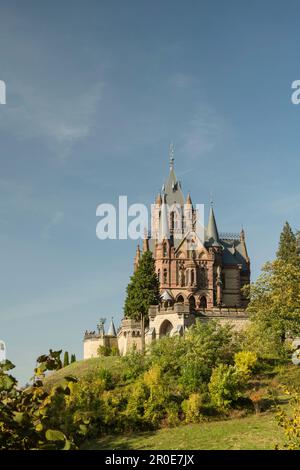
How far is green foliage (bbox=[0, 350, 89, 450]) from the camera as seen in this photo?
750cm

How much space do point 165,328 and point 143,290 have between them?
4.34 meters

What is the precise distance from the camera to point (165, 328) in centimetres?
5900

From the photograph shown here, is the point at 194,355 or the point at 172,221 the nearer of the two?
the point at 194,355

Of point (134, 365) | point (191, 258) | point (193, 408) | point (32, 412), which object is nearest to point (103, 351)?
point (191, 258)

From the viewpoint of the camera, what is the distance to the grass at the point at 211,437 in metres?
26.6

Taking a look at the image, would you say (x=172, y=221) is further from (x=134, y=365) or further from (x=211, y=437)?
(x=211, y=437)

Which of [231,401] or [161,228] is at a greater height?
[161,228]

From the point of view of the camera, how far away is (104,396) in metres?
36.2

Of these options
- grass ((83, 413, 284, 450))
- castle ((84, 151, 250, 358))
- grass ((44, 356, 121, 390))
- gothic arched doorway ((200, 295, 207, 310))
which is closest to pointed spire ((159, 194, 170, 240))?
castle ((84, 151, 250, 358))

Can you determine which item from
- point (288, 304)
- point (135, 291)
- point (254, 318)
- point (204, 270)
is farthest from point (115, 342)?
point (288, 304)
